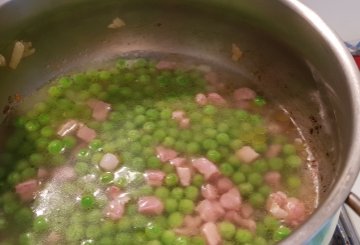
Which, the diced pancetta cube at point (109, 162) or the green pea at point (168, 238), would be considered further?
the diced pancetta cube at point (109, 162)

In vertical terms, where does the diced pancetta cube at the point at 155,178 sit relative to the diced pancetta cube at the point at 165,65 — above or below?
below

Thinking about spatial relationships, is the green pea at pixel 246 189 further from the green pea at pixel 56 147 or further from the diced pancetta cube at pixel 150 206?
the green pea at pixel 56 147

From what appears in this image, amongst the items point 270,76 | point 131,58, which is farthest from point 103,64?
point 270,76

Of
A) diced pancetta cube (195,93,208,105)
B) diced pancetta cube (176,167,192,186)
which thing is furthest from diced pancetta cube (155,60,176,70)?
diced pancetta cube (176,167,192,186)

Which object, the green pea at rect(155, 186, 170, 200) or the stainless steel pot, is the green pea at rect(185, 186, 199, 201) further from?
the stainless steel pot

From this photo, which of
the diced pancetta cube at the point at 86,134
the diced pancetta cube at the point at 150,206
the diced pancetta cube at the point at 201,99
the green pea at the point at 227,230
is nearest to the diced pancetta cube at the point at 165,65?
the diced pancetta cube at the point at 201,99
